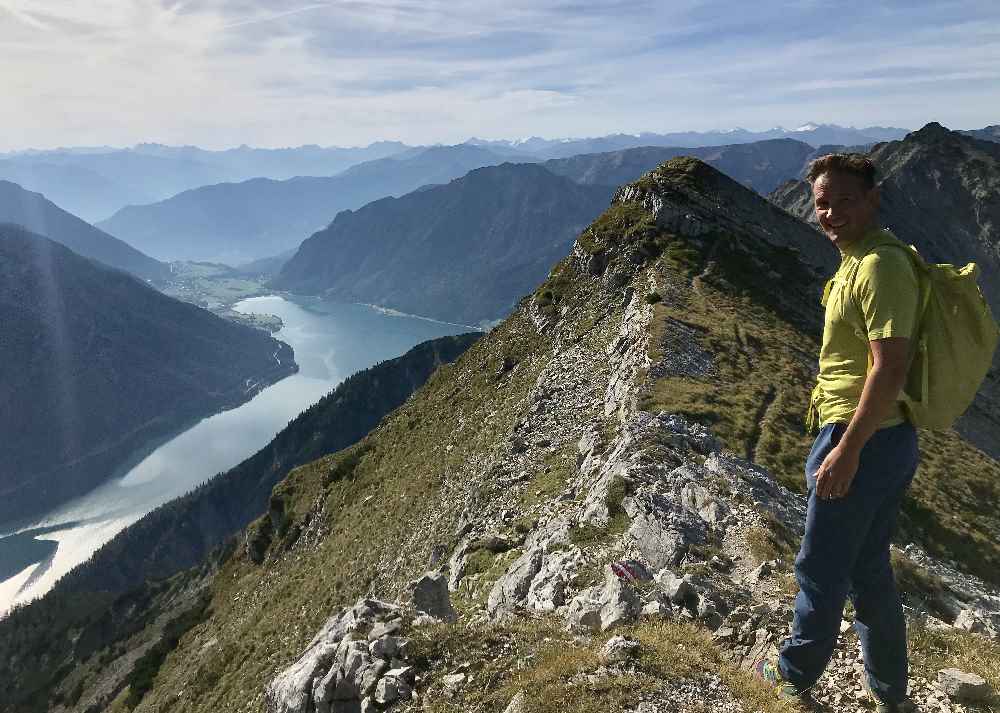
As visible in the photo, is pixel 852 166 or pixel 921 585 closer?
pixel 852 166

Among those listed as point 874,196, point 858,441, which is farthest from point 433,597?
point 874,196

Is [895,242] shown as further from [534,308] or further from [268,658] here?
[534,308]

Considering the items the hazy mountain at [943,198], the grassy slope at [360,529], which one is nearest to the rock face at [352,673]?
the grassy slope at [360,529]

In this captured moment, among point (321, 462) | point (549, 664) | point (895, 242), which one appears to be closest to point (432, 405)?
point (321, 462)

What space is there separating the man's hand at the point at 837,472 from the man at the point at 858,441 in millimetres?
10

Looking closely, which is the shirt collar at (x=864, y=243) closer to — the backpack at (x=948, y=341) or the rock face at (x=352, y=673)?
the backpack at (x=948, y=341)

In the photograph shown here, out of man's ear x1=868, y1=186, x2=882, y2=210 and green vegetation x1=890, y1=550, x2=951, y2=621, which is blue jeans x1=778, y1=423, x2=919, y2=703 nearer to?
man's ear x1=868, y1=186, x2=882, y2=210

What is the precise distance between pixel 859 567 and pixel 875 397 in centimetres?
264

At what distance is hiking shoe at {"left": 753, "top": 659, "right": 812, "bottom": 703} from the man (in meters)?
0.27

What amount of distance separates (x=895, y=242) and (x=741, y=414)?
21425 millimetres

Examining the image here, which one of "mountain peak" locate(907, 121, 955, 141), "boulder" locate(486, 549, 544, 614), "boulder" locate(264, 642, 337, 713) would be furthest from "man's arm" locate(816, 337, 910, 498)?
"mountain peak" locate(907, 121, 955, 141)

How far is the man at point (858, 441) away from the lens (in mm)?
5707

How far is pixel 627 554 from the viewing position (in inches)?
666

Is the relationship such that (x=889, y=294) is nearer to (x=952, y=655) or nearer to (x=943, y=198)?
(x=952, y=655)
